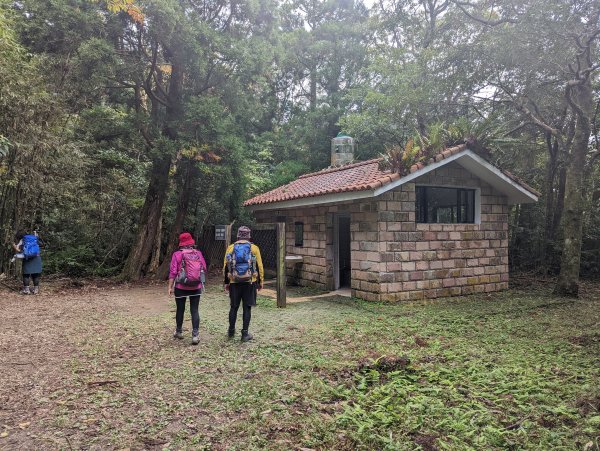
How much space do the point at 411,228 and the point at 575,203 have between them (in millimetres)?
3839

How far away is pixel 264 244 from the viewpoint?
12000mm

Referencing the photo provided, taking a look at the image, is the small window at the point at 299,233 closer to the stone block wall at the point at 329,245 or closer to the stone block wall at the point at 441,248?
the stone block wall at the point at 329,245

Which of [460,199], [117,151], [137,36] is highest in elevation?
[137,36]

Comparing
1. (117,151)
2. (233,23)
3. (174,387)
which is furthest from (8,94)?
(174,387)

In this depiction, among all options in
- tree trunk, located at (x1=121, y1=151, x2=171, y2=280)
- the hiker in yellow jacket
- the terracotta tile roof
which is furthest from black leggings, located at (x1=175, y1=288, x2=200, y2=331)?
tree trunk, located at (x1=121, y1=151, x2=171, y2=280)

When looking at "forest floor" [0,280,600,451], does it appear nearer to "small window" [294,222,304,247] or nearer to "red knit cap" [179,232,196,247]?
"red knit cap" [179,232,196,247]

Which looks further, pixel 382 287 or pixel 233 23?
pixel 233 23

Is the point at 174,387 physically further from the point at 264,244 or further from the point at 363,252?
the point at 264,244

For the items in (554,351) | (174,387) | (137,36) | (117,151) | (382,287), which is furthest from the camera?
(117,151)

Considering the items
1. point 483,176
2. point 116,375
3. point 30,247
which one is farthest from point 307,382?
point 30,247

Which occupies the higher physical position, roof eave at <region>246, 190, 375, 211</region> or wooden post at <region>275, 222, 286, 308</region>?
roof eave at <region>246, 190, 375, 211</region>

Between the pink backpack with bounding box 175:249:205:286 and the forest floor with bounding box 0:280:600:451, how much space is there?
0.90 m

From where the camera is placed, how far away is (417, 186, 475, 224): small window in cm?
969

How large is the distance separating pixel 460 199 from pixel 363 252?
3061 mm
